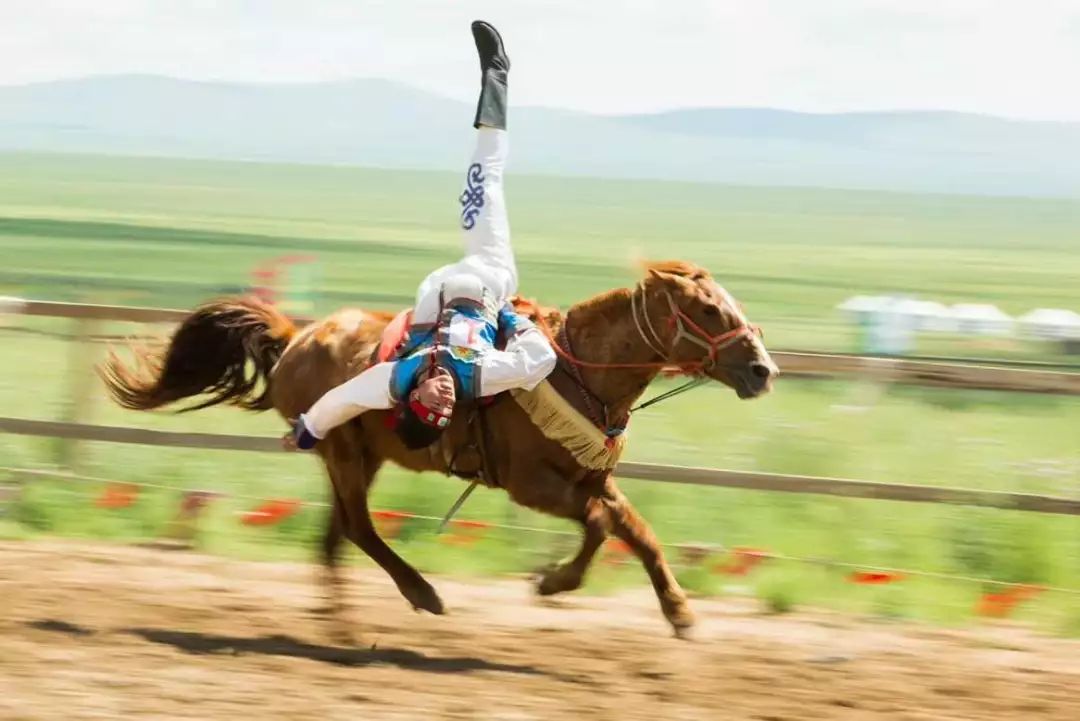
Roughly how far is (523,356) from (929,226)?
342 ft

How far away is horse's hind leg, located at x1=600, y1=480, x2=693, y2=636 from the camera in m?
6.74

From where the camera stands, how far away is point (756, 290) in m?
48.8

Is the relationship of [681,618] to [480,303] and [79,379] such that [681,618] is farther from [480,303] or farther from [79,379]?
[79,379]

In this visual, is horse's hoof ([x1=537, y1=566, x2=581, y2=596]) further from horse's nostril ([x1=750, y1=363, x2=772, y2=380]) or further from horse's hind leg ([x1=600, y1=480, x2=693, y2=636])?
horse's nostril ([x1=750, y1=363, x2=772, y2=380])

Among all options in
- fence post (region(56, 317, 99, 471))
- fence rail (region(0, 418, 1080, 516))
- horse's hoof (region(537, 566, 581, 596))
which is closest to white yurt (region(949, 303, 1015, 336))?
fence rail (region(0, 418, 1080, 516))

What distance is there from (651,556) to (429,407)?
1075mm

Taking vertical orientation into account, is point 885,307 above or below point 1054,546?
below

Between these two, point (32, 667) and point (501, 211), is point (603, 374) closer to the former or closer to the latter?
point (501, 211)

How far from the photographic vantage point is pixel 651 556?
6742 mm

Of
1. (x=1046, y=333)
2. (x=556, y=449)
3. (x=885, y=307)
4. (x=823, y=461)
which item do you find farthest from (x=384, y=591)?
(x=885, y=307)

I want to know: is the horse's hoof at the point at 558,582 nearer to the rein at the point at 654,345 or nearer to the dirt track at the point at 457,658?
the dirt track at the point at 457,658

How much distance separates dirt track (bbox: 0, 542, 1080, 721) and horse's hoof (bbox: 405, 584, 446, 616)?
0.43ft

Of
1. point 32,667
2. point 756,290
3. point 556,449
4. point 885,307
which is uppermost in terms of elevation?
point 556,449

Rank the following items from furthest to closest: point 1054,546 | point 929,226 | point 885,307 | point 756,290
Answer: point 929,226, point 756,290, point 885,307, point 1054,546
